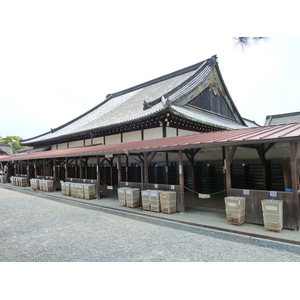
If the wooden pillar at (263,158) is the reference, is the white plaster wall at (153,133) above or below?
above

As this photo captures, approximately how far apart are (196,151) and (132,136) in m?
4.47

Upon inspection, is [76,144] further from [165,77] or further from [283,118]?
[283,118]

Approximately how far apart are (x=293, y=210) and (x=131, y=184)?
20.0 ft

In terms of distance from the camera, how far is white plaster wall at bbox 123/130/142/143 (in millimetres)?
12876

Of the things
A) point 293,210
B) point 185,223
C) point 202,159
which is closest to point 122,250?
point 185,223

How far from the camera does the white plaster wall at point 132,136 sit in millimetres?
12876

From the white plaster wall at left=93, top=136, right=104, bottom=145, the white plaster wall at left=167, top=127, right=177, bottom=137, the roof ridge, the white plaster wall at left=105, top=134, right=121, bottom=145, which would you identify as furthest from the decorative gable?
the white plaster wall at left=93, top=136, right=104, bottom=145

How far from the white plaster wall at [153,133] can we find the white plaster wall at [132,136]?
0.46m

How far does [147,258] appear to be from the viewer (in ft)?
14.8

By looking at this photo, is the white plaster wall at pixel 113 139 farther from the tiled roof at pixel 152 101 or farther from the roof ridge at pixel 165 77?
the roof ridge at pixel 165 77

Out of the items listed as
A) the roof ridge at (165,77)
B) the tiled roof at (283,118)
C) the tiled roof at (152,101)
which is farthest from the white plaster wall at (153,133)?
the tiled roof at (283,118)

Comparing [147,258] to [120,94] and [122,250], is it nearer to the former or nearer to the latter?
[122,250]

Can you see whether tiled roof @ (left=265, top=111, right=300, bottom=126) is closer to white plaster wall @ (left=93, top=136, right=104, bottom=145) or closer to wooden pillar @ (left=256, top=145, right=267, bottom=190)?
wooden pillar @ (left=256, top=145, right=267, bottom=190)

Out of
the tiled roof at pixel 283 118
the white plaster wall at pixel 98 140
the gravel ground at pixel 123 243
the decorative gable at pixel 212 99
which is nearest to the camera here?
the gravel ground at pixel 123 243
